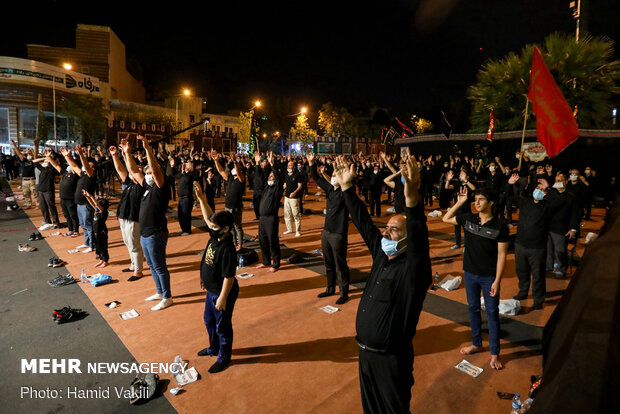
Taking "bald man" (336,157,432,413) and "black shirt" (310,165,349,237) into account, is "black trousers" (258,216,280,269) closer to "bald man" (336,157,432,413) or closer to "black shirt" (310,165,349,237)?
"black shirt" (310,165,349,237)

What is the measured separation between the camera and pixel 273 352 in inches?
182

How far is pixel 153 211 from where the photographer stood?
19.4 feet

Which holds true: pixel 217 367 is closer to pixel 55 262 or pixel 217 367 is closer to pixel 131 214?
pixel 131 214

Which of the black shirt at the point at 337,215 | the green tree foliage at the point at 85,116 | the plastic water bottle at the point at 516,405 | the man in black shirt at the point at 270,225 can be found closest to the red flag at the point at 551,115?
the black shirt at the point at 337,215

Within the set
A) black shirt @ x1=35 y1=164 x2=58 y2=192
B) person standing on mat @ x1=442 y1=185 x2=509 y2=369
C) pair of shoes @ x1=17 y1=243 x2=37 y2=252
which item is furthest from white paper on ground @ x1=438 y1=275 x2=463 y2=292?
black shirt @ x1=35 y1=164 x2=58 y2=192

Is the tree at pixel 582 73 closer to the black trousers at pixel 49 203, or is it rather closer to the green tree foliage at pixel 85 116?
the black trousers at pixel 49 203

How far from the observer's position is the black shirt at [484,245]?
4.33 m

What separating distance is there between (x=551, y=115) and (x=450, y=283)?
3488 mm

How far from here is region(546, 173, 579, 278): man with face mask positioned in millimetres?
6484

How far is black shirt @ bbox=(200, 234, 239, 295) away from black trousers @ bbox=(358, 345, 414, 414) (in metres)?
1.93

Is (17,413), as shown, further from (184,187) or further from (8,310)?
(184,187)

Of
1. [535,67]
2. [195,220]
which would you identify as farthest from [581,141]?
[195,220]

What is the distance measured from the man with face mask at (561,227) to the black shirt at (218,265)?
5.94 m

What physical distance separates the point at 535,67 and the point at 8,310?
33.3 ft
